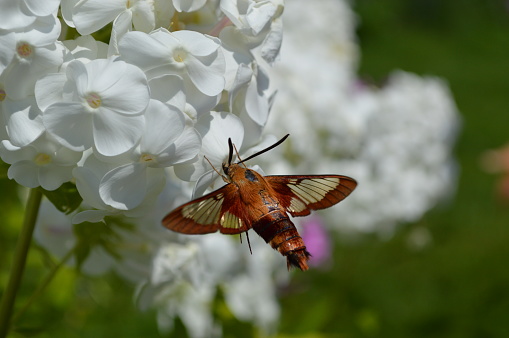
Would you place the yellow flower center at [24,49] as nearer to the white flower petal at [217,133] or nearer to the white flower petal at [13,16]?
the white flower petal at [13,16]

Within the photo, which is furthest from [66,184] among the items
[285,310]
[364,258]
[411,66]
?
[411,66]

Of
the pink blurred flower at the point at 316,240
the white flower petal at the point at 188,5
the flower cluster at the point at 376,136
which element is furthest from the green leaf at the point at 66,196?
the pink blurred flower at the point at 316,240

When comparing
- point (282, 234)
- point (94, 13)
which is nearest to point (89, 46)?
point (94, 13)

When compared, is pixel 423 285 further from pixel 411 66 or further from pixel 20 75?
pixel 411 66

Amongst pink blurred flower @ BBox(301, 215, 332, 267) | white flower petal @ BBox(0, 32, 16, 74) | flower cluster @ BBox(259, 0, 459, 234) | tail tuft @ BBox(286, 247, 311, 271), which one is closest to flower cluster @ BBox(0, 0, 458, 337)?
white flower petal @ BBox(0, 32, 16, 74)

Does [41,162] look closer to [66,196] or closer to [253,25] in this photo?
[66,196]
